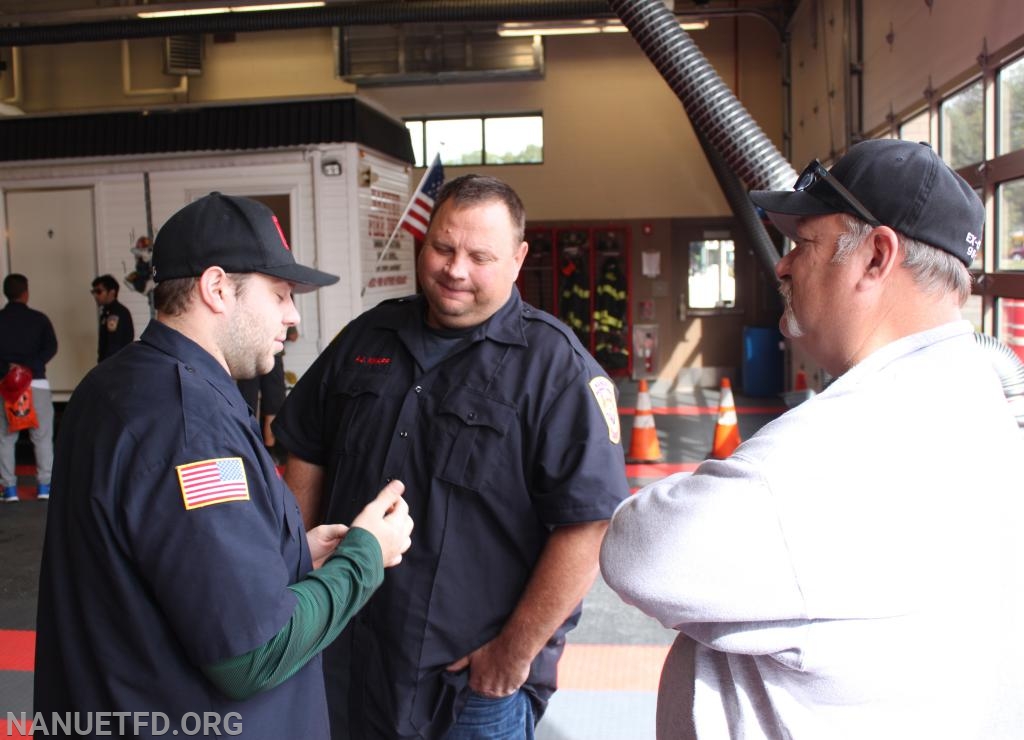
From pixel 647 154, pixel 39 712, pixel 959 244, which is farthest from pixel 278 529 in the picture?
pixel 647 154

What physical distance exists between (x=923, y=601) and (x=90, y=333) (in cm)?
989

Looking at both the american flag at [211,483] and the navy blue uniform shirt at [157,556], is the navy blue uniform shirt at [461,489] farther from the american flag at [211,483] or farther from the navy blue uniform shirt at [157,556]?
the american flag at [211,483]

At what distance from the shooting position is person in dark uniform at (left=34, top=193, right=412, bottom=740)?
157 cm

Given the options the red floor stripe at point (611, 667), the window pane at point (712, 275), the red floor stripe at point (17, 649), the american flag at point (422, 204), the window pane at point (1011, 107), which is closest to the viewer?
the red floor stripe at point (611, 667)

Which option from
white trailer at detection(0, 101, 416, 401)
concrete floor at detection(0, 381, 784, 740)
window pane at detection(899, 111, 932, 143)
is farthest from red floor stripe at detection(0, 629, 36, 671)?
window pane at detection(899, 111, 932, 143)

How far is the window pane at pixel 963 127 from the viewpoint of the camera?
18.5ft

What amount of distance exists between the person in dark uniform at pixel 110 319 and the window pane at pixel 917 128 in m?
7.00

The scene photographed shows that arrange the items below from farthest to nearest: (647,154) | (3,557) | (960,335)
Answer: (647,154) < (3,557) < (960,335)

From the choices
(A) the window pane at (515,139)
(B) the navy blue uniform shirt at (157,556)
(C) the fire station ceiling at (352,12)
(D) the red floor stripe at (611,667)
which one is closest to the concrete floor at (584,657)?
(D) the red floor stripe at (611,667)

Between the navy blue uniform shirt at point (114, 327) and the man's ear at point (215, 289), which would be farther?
the navy blue uniform shirt at point (114, 327)

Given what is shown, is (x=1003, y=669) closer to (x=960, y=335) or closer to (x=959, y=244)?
(x=960, y=335)

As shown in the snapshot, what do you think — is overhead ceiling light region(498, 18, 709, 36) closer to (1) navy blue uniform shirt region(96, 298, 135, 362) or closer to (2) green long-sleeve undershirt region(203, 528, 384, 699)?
(1) navy blue uniform shirt region(96, 298, 135, 362)

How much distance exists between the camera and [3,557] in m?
6.36

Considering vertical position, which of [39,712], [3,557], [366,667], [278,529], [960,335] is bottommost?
[3,557]
